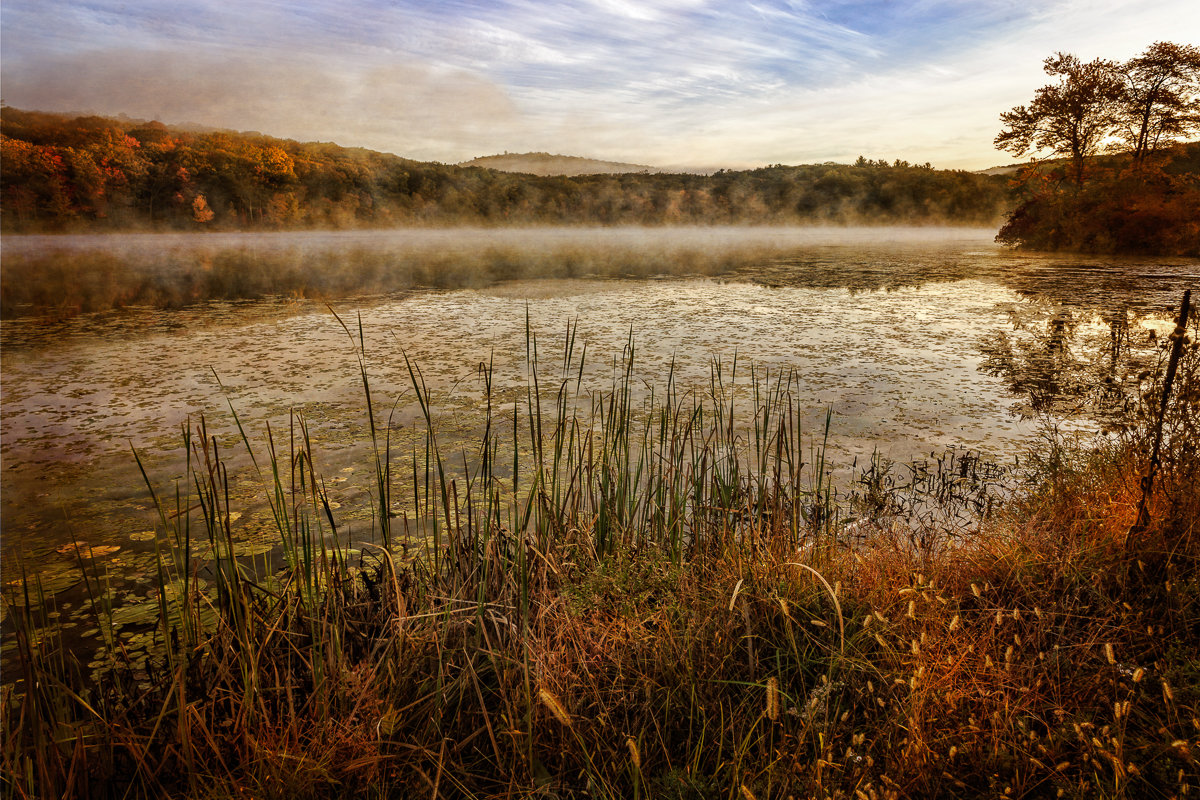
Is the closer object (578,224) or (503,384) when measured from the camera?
(503,384)

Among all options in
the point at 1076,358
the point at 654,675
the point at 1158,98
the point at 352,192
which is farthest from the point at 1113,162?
the point at 352,192

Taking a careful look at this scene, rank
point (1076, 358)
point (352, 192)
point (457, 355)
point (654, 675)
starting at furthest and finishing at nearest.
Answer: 1. point (352, 192)
2. point (457, 355)
3. point (1076, 358)
4. point (654, 675)

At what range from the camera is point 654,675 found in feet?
5.98

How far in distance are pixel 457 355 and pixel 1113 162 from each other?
20723mm

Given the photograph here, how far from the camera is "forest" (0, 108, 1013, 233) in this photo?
103 feet

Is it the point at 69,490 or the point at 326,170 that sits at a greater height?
the point at 326,170

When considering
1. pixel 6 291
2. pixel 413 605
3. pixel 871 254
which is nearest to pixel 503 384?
pixel 413 605

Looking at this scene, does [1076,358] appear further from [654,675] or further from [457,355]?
[654,675]

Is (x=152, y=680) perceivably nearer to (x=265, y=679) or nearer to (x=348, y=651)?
(x=265, y=679)

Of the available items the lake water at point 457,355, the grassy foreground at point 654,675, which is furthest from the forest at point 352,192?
the grassy foreground at point 654,675

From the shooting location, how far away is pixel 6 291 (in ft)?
37.4

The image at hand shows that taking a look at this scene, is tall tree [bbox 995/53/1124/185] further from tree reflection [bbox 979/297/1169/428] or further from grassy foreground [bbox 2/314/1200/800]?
grassy foreground [bbox 2/314/1200/800]

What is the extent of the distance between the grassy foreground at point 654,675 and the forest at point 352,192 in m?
37.1

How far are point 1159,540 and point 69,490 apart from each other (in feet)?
16.0
